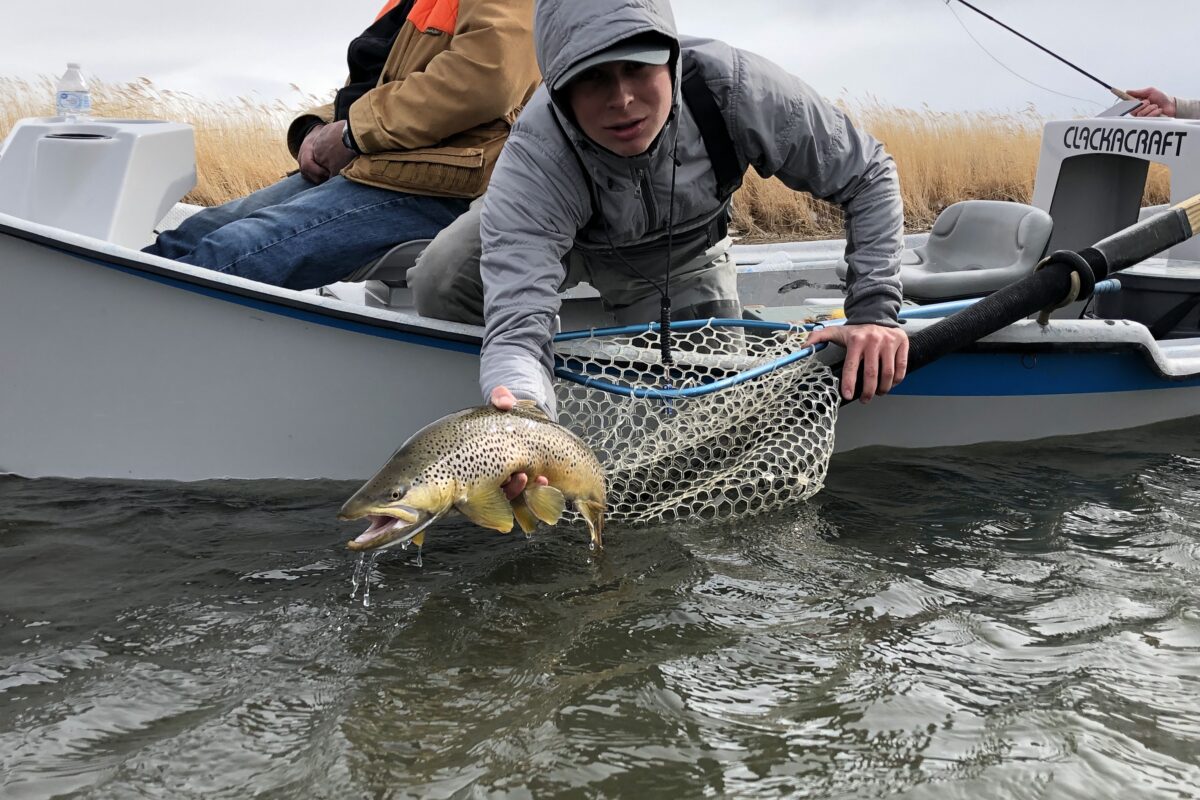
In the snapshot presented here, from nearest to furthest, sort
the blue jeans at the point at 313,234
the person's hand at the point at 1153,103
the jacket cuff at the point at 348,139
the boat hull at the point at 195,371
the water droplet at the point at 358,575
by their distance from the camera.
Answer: the water droplet at the point at 358,575
the boat hull at the point at 195,371
the blue jeans at the point at 313,234
the jacket cuff at the point at 348,139
the person's hand at the point at 1153,103

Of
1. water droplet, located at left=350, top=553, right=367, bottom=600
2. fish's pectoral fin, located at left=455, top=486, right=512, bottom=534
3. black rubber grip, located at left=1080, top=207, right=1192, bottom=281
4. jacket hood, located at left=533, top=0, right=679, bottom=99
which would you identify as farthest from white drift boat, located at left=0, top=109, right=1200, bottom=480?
fish's pectoral fin, located at left=455, top=486, right=512, bottom=534

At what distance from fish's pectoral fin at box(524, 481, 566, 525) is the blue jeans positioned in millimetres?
1915

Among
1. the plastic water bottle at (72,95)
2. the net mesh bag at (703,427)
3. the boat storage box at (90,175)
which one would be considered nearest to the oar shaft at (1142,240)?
the net mesh bag at (703,427)

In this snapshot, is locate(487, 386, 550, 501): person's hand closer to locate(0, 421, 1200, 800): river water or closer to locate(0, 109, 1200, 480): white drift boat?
locate(0, 421, 1200, 800): river water

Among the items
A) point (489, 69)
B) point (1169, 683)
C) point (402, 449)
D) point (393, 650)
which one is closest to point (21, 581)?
point (393, 650)

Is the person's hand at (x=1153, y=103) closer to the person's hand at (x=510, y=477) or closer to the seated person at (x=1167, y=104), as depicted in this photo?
the seated person at (x=1167, y=104)

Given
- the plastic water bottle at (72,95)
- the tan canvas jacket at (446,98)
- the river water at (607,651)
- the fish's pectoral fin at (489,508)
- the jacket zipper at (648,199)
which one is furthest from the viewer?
the plastic water bottle at (72,95)

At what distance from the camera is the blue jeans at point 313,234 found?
4.34m

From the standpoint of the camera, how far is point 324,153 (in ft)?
15.7

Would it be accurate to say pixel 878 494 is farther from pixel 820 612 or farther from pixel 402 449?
pixel 402 449

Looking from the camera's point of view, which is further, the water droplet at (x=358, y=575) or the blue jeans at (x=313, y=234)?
the blue jeans at (x=313, y=234)

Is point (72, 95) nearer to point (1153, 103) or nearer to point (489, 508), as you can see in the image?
point (489, 508)

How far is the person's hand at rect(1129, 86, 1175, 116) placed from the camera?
6.45 metres

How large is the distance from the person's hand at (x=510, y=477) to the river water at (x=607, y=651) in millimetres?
461
